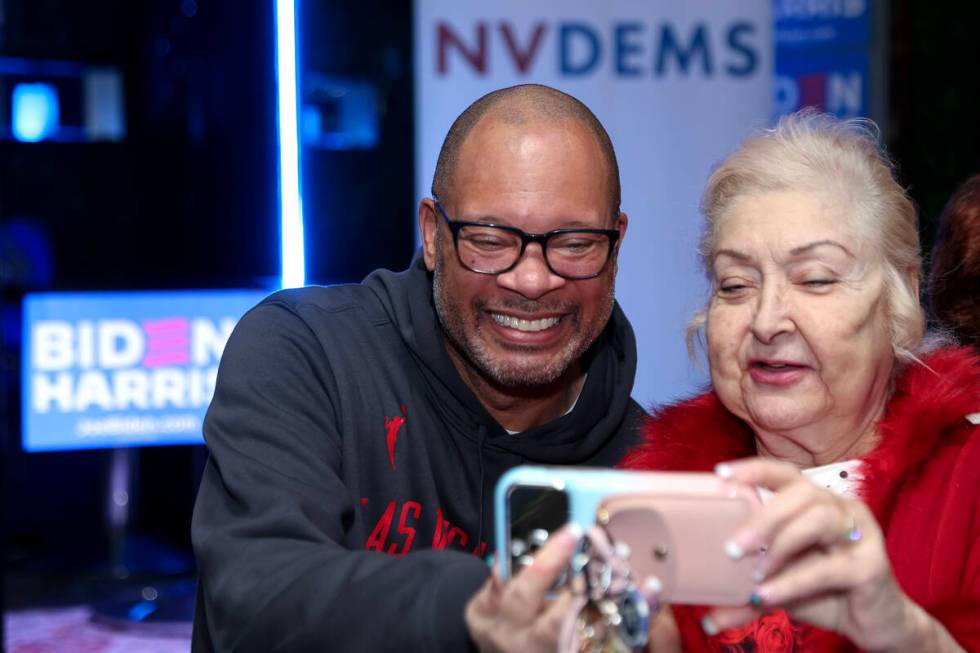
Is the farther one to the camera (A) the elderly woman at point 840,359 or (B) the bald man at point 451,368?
(B) the bald man at point 451,368

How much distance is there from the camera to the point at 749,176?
5.05 ft

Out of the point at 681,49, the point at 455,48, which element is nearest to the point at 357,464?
the point at 455,48

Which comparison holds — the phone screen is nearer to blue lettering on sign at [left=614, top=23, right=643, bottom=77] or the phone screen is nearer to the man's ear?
the man's ear

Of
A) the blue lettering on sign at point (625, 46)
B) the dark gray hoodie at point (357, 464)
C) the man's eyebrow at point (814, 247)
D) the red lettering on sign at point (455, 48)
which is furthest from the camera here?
the blue lettering on sign at point (625, 46)

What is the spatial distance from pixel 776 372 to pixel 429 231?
0.74m

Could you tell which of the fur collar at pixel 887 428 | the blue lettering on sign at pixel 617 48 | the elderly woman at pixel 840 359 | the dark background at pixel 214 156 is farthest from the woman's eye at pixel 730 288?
the dark background at pixel 214 156

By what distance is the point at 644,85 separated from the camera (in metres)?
3.36

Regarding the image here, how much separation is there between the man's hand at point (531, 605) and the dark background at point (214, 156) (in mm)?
4129

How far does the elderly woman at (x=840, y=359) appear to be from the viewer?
1.39m

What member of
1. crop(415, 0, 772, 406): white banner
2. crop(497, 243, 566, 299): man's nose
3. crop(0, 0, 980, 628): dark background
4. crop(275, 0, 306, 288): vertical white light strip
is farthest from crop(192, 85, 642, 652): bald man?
crop(0, 0, 980, 628): dark background

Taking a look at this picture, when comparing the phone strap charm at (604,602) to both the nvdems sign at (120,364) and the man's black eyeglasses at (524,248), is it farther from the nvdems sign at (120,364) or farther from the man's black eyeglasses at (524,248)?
the nvdems sign at (120,364)

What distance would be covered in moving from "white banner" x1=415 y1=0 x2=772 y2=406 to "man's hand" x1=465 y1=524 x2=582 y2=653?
7.25 feet

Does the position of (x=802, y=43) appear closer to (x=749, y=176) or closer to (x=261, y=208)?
(x=261, y=208)

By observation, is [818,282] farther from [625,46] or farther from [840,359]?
[625,46]
